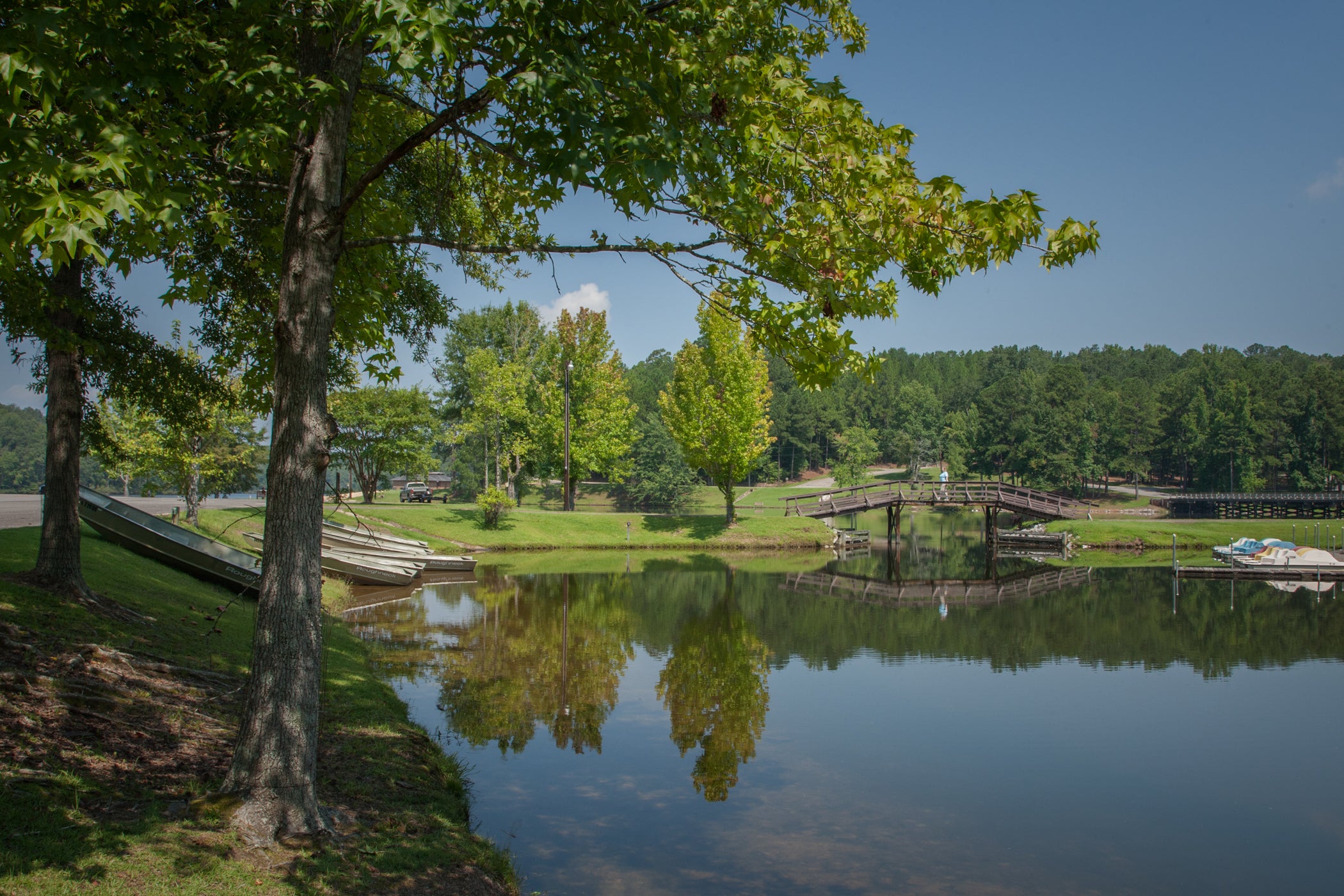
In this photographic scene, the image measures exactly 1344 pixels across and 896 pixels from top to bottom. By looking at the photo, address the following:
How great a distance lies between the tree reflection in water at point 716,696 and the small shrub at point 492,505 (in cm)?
2099

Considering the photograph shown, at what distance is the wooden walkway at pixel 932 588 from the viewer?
86.7ft

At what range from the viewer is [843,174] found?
6176mm

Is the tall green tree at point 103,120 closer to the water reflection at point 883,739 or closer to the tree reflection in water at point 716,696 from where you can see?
the water reflection at point 883,739

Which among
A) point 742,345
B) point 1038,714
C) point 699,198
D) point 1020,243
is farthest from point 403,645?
point 742,345

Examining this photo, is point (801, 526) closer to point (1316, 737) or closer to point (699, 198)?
point (1316, 737)

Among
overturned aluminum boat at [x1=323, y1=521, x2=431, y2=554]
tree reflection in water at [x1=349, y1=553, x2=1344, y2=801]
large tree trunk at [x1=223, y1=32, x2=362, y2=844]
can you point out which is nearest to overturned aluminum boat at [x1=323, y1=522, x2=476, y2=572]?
overturned aluminum boat at [x1=323, y1=521, x2=431, y2=554]

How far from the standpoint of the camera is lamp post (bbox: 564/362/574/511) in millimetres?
43156

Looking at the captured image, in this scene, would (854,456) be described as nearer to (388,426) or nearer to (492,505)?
(492,505)

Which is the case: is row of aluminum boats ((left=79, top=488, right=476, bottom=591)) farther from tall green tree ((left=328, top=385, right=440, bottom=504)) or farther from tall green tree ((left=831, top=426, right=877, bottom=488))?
tall green tree ((left=831, top=426, right=877, bottom=488))

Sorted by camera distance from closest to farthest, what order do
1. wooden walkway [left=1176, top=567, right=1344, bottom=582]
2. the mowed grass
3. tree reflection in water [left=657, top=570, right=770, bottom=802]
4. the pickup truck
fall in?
tree reflection in water [left=657, top=570, right=770, bottom=802] < wooden walkway [left=1176, top=567, right=1344, bottom=582] < the mowed grass < the pickup truck

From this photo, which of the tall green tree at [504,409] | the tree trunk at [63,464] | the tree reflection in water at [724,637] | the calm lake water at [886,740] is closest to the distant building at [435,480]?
the tall green tree at [504,409]

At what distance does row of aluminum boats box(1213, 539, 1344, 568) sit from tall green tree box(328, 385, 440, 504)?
37.0m

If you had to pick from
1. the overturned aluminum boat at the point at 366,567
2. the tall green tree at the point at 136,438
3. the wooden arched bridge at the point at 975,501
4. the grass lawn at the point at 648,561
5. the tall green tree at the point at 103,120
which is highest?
the tall green tree at the point at 103,120

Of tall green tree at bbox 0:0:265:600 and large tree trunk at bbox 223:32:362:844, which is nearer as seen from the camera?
tall green tree at bbox 0:0:265:600
